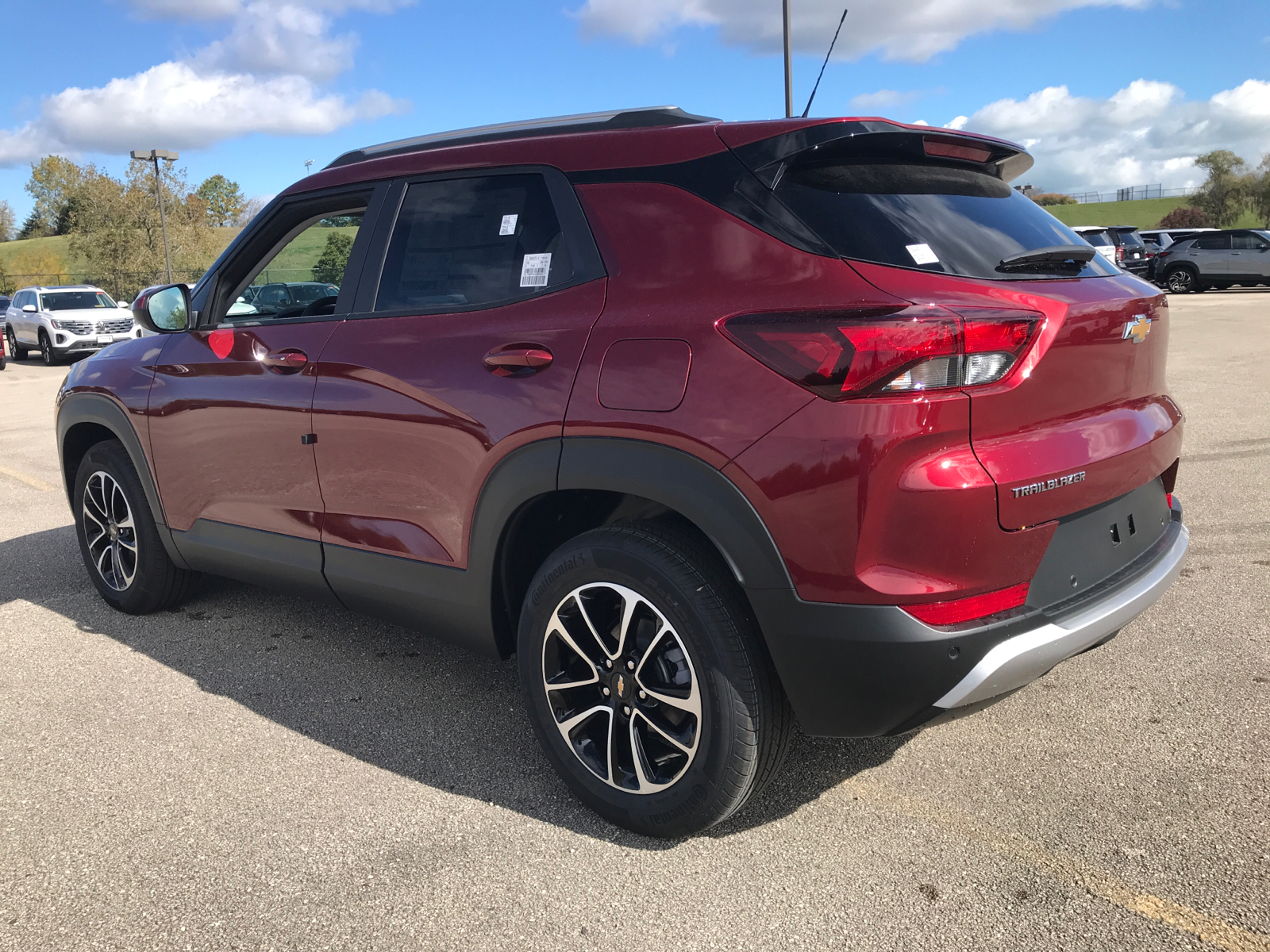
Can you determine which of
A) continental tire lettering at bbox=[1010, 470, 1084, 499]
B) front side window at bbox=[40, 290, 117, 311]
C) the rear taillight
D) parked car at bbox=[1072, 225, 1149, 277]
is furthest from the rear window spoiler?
parked car at bbox=[1072, 225, 1149, 277]

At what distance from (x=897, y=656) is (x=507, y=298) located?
4.80 ft

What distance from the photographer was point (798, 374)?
2217 millimetres

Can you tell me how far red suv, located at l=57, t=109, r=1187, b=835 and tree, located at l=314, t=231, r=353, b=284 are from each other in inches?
2.7

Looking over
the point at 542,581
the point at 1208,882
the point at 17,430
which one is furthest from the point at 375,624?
Result: the point at 17,430

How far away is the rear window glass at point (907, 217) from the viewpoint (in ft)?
7.69

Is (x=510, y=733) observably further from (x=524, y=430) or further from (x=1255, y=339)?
(x=1255, y=339)

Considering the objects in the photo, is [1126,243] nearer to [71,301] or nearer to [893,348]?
[71,301]

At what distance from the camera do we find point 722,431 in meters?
2.31

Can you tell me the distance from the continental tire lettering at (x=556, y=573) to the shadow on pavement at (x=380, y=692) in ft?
2.00

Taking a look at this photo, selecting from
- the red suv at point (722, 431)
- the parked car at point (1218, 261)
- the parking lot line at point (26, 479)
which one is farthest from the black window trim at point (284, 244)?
the parked car at point (1218, 261)

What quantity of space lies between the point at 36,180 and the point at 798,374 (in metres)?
120

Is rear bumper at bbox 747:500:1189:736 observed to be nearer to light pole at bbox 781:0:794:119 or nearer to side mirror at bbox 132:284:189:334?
side mirror at bbox 132:284:189:334

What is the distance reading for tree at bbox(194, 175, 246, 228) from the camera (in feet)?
303

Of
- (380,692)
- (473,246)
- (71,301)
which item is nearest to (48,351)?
(71,301)
